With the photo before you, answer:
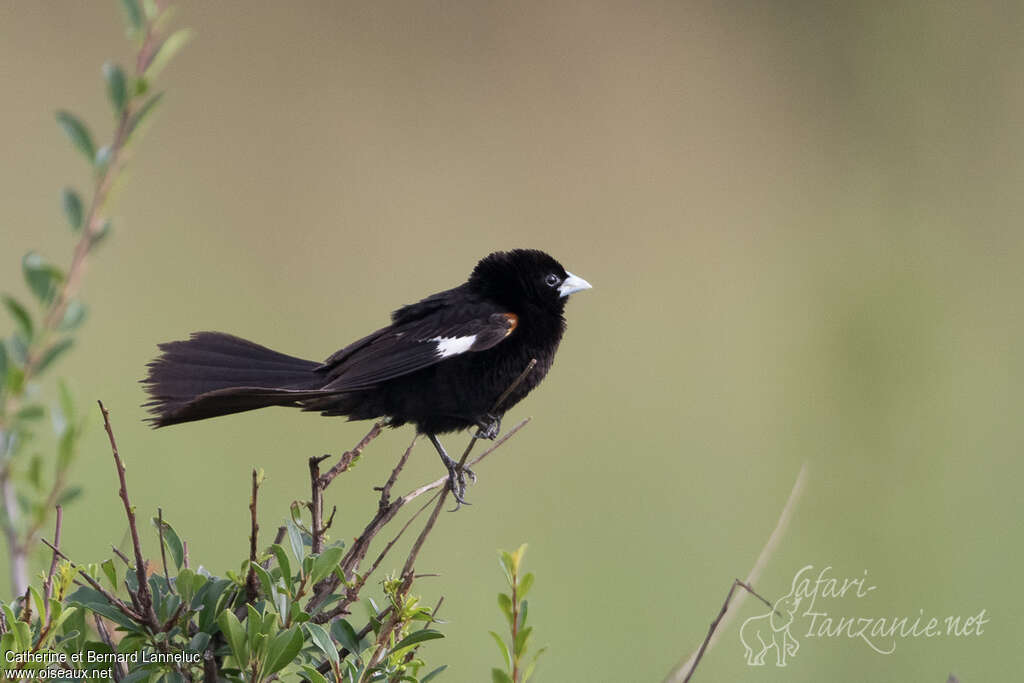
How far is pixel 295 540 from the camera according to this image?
0.85 meters

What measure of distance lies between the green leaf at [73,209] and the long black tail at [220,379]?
379mm

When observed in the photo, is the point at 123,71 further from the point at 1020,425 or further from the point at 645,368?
the point at 1020,425

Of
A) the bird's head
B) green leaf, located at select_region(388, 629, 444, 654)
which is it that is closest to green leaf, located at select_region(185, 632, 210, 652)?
green leaf, located at select_region(388, 629, 444, 654)

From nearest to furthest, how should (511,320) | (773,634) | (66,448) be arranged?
(66,448) < (511,320) < (773,634)

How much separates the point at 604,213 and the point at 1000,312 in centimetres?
175

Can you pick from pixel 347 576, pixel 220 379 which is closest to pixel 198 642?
pixel 347 576

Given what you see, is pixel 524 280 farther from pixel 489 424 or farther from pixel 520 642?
pixel 520 642

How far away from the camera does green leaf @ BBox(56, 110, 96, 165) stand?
0.73m

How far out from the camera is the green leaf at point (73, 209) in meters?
0.73

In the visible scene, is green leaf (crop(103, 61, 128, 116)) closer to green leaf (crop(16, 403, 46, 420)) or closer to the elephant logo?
green leaf (crop(16, 403, 46, 420))

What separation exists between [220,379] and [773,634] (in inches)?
43.6

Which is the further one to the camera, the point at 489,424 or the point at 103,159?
the point at 489,424

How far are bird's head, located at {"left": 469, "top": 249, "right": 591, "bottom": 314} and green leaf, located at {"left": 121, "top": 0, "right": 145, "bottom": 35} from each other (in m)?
1.05

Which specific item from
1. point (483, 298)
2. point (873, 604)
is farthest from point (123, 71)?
point (873, 604)
